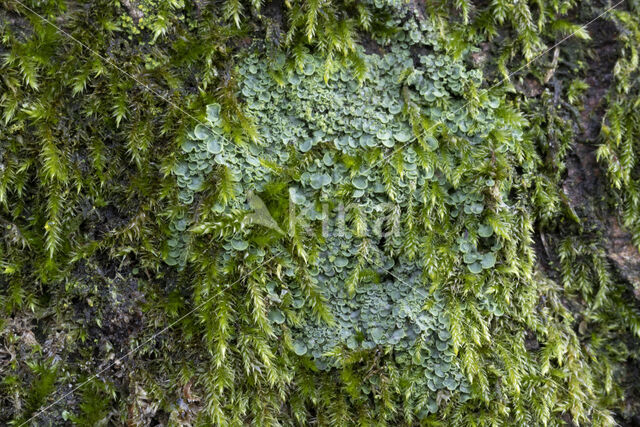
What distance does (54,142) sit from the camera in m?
2.03

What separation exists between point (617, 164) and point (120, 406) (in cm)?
273

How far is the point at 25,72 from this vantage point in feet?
6.42

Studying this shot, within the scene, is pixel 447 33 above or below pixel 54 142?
above

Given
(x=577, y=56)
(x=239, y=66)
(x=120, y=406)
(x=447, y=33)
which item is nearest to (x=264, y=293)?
(x=120, y=406)

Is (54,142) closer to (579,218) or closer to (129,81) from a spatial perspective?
(129,81)

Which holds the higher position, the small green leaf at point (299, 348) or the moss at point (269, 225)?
the moss at point (269, 225)

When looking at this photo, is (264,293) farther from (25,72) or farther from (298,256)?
(25,72)

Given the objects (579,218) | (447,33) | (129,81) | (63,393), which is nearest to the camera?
(63,393)

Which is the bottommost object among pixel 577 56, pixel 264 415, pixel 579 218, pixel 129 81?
pixel 264 415

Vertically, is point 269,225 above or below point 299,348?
above

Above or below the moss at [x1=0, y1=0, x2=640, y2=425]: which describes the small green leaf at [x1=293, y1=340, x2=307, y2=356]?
below

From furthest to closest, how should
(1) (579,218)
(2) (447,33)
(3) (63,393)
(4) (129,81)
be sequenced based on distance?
(1) (579,218), (2) (447,33), (4) (129,81), (3) (63,393)

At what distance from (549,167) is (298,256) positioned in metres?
1.44

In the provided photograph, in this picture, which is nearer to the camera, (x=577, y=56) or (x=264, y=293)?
(x=264, y=293)
